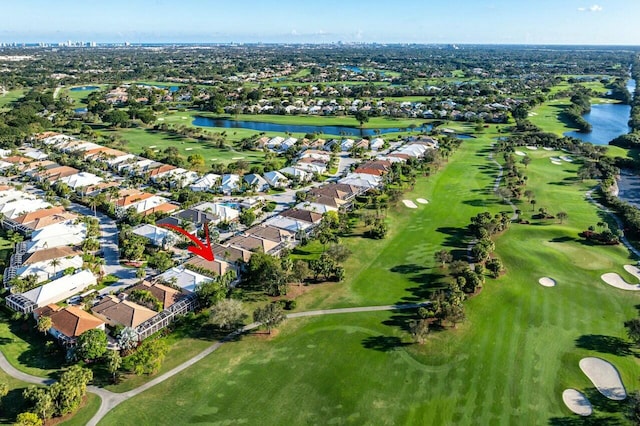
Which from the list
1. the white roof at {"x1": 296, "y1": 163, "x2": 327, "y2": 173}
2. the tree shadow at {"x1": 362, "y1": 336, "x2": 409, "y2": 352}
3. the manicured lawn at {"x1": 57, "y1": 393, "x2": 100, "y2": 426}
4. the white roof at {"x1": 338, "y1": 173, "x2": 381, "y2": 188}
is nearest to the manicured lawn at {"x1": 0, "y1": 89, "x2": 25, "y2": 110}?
the white roof at {"x1": 296, "y1": 163, "x2": 327, "y2": 173}

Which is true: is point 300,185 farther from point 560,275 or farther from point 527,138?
point 527,138

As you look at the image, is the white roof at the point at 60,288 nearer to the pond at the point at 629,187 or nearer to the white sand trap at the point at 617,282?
the white sand trap at the point at 617,282

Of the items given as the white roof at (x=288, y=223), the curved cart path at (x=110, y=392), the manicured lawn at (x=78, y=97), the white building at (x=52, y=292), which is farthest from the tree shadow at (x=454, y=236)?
the manicured lawn at (x=78, y=97)

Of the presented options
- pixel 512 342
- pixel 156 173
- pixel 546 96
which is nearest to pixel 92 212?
pixel 156 173

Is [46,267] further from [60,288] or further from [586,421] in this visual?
[586,421]

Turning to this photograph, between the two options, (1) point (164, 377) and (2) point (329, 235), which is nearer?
(1) point (164, 377)
